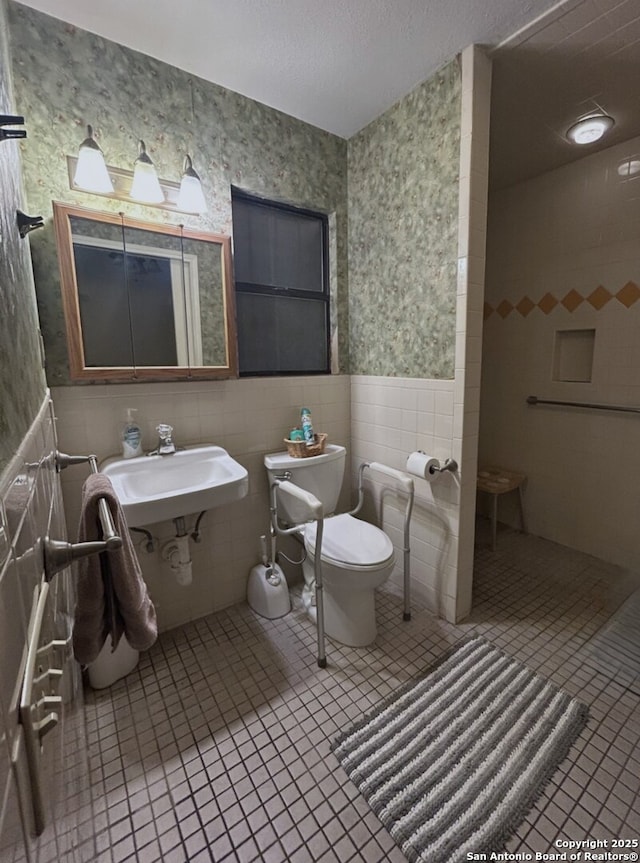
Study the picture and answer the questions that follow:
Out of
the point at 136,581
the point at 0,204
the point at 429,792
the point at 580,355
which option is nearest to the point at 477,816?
the point at 429,792

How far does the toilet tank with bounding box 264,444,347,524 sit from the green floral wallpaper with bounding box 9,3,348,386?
3.07 ft

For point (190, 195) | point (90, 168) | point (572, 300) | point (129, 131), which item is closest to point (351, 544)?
point (190, 195)

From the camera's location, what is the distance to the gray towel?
2.78ft

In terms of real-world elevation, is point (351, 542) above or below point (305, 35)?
below

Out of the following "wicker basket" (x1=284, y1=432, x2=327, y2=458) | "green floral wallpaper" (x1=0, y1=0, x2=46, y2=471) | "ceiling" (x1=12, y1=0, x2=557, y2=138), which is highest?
"ceiling" (x1=12, y1=0, x2=557, y2=138)

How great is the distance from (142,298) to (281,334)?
2.28 feet

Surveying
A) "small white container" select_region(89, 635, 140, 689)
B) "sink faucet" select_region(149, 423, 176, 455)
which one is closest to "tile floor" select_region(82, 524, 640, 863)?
"small white container" select_region(89, 635, 140, 689)

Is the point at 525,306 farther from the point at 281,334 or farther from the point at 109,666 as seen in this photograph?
the point at 109,666

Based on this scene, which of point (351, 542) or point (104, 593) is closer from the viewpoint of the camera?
point (104, 593)

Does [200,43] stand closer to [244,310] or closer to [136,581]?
[244,310]

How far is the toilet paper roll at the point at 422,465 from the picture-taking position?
1709 mm

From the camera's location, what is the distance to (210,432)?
1812 mm

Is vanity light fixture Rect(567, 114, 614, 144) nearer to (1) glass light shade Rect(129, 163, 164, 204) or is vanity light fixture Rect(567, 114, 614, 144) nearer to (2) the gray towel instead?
(1) glass light shade Rect(129, 163, 164, 204)

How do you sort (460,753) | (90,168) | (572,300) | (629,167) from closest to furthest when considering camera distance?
(460,753) → (90,168) → (629,167) → (572,300)
